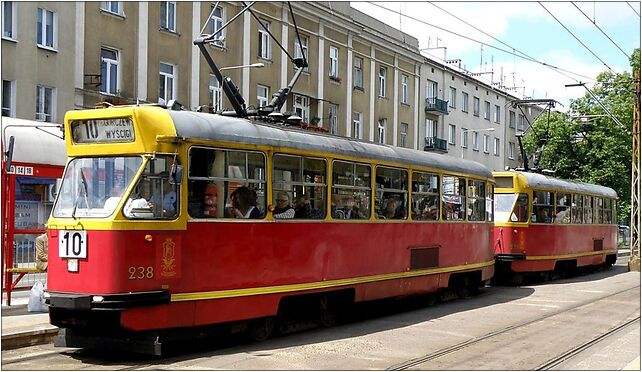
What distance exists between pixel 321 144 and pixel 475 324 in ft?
12.7

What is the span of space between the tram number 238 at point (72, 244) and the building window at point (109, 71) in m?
15.6

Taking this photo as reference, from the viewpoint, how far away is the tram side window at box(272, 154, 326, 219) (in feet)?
35.6

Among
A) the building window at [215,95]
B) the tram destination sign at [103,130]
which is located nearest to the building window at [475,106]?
the building window at [215,95]

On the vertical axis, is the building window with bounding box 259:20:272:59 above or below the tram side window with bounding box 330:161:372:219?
above

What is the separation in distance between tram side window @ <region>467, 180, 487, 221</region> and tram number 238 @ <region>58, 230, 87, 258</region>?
369 inches

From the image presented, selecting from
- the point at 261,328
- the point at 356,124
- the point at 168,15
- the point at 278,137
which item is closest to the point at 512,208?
the point at 278,137

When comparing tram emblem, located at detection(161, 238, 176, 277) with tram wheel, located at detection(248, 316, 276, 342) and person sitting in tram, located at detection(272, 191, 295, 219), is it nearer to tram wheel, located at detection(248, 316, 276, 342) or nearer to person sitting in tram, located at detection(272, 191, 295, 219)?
tram wheel, located at detection(248, 316, 276, 342)

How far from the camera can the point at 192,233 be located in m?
9.54

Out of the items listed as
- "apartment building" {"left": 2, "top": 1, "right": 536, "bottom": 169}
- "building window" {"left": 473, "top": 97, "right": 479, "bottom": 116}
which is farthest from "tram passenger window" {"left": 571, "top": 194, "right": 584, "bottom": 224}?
"building window" {"left": 473, "top": 97, "right": 479, "bottom": 116}

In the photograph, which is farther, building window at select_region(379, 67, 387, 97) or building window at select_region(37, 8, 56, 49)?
building window at select_region(379, 67, 387, 97)

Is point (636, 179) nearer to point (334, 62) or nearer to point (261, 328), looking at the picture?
point (334, 62)

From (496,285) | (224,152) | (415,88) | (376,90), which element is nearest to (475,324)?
(224,152)

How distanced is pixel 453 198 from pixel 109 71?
506 inches

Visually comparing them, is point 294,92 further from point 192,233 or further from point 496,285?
point 192,233
